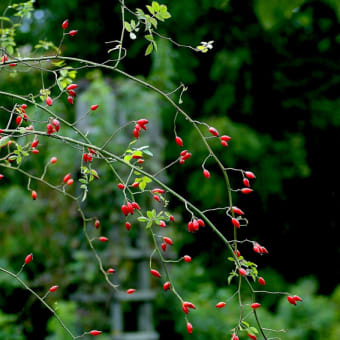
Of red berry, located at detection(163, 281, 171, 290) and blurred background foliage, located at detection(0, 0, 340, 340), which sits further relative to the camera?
blurred background foliage, located at detection(0, 0, 340, 340)

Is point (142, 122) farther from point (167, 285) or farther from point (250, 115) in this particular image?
point (250, 115)

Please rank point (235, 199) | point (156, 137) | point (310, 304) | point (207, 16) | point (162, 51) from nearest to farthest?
point (310, 304) < point (156, 137) < point (162, 51) < point (235, 199) < point (207, 16)

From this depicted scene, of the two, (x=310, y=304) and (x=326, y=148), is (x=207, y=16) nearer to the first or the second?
(x=326, y=148)

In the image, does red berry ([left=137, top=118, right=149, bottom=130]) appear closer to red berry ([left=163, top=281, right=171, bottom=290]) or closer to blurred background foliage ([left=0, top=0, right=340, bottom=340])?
red berry ([left=163, top=281, right=171, bottom=290])

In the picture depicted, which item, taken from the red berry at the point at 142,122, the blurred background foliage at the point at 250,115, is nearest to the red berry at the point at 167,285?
the red berry at the point at 142,122

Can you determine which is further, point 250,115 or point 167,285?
point 250,115

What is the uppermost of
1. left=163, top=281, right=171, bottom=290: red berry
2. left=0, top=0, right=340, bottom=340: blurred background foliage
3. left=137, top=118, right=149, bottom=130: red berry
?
left=137, top=118, right=149, bottom=130: red berry

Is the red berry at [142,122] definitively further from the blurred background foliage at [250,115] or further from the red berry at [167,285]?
the blurred background foliage at [250,115]

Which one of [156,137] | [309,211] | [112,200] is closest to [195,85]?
[309,211]

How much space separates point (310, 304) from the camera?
2988mm

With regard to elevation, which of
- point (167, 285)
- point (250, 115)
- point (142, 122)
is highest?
point (142, 122)

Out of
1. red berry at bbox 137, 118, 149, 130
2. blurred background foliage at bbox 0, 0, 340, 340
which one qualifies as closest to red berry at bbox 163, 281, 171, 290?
red berry at bbox 137, 118, 149, 130

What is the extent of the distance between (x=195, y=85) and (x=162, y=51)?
2.84ft

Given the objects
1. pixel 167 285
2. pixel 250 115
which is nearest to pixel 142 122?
pixel 167 285
